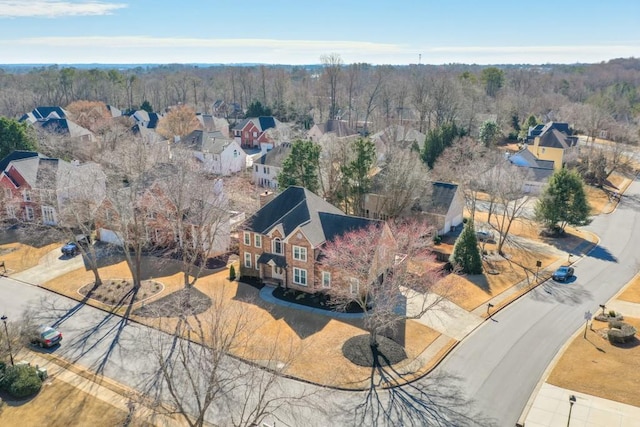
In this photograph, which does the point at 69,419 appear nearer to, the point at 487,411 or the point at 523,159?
the point at 487,411

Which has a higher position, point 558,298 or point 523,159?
point 523,159

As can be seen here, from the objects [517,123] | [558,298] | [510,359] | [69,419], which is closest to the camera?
[69,419]

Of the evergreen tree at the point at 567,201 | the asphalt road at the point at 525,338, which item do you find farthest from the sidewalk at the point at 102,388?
the evergreen tree at the point at 567,201

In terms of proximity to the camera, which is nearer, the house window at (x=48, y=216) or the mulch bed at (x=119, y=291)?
the mulch bed at (x=119, y=291)

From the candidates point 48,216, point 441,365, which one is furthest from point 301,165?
point 48,216

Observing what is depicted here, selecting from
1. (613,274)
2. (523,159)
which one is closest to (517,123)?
(523,159)

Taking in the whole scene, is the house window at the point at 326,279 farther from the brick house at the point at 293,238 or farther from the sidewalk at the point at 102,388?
the sidewalk at the point at 102,388
